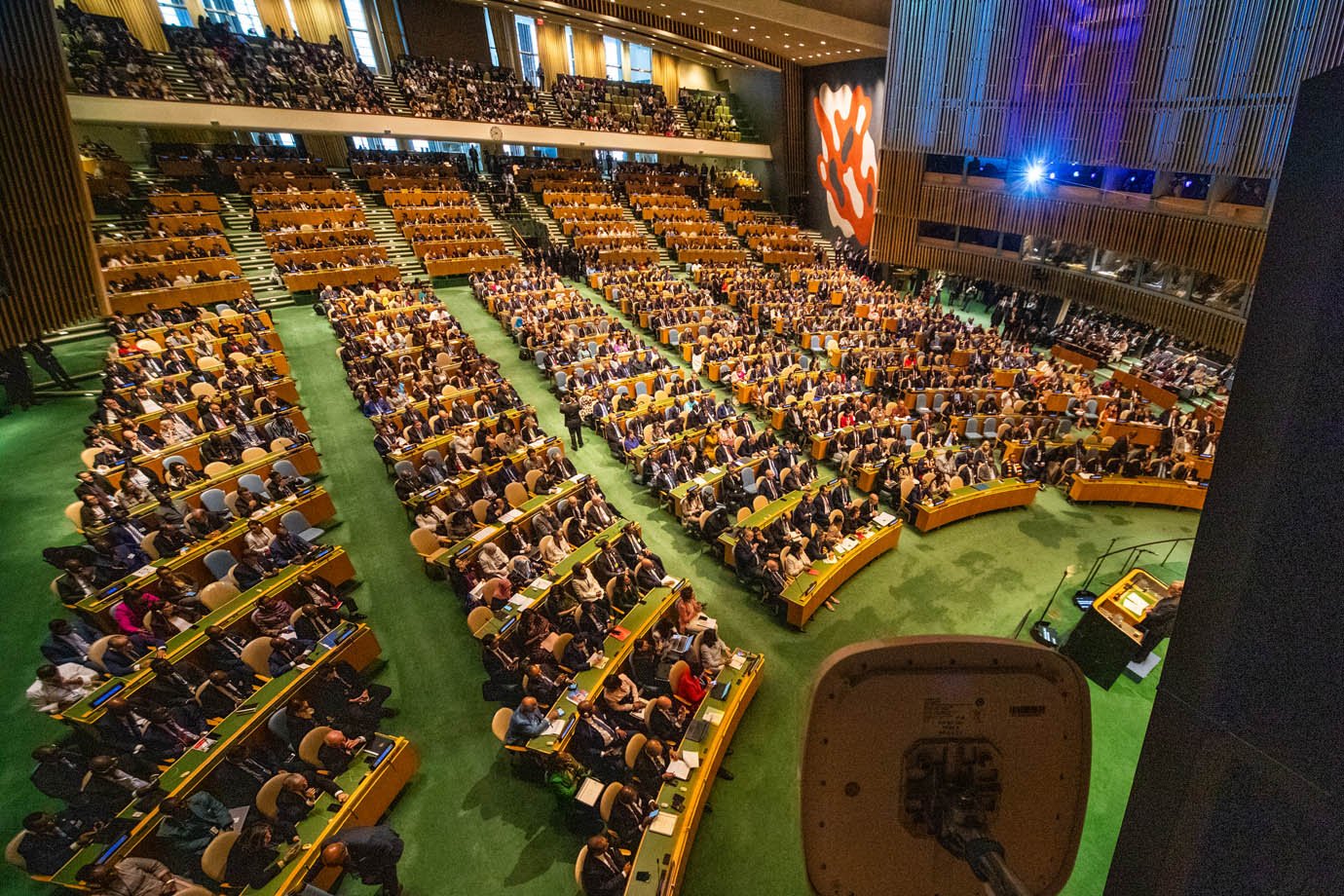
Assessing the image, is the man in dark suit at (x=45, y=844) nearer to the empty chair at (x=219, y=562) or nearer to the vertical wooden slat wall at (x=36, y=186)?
the empty chair at (x=219, y=562)

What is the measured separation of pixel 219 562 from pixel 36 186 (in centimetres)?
963

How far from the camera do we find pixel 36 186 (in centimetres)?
1086

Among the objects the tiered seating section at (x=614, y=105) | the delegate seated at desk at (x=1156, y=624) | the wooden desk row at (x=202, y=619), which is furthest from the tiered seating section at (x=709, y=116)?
the delegate seated at desk at (x=1156, y=624)

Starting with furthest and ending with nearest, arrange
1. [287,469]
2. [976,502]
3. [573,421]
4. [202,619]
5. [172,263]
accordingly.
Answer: [172,263], [573,421], [976,502], [287,469], [202,619]

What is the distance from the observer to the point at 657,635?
6.37 metres

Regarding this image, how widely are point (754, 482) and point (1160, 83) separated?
1362cm

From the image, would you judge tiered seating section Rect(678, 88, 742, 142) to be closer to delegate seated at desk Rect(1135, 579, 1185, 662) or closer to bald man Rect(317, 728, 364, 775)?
delegate seated at desk Rect(1135, 579, 1185, 662)

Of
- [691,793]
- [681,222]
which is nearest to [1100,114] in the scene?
[681,222]

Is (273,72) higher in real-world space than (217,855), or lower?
higher

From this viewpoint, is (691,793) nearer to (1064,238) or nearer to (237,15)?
(1064,238)

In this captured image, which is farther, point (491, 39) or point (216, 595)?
point (491, 39)

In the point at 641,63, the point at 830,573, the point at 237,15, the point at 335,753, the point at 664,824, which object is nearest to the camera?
the point at 664,824

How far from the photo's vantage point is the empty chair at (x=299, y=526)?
308 inches

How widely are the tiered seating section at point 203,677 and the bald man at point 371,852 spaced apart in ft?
1.17
